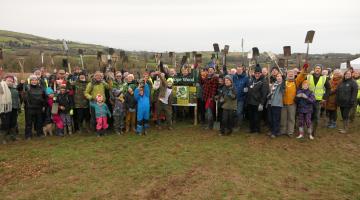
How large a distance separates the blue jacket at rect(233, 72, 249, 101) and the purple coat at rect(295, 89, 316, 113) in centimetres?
158

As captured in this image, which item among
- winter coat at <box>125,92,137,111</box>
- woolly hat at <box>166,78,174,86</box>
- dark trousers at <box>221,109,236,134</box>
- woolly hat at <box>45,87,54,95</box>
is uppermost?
woolly hat at <box>166,78,174,86</box>

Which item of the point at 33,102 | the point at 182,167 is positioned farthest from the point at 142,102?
the point at 182,167

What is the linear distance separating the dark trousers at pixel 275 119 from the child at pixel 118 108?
15.5 ft

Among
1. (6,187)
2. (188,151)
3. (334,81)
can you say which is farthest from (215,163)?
(334,81)

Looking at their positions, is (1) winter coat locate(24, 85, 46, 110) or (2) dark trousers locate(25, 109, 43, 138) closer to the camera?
(1) winter coat locate(24, 85, 46, 110)

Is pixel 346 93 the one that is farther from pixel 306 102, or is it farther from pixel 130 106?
pixel 130 106

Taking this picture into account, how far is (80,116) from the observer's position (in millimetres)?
10055

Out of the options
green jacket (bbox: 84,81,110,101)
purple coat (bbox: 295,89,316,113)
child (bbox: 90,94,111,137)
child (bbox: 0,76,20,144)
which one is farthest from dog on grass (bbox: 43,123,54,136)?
purple coat (bbox: 295,89,316,113)

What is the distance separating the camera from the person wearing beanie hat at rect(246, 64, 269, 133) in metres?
9.31

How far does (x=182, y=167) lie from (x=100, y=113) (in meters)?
3.88

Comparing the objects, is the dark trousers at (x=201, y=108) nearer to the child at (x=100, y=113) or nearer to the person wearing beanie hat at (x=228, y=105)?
the person wearing beanie hat at (x=228, y=105)

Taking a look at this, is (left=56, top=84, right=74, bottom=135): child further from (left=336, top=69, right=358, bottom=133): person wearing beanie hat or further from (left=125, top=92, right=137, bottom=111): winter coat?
(left=336, top=69, right=358, bottom=133): person wearing beanie hat

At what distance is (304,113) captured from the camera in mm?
9219

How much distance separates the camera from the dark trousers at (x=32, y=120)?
30.8 ft
